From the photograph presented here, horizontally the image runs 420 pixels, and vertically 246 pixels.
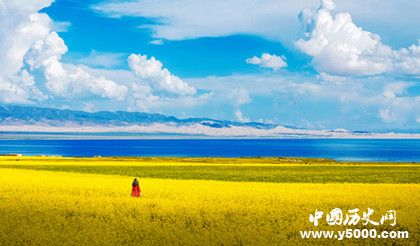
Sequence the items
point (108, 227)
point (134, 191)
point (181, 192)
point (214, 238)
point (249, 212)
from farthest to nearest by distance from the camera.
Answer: point (181, 192) → point (134, 191) → point (249, 212) → point (108, 227) → point (214, 238)

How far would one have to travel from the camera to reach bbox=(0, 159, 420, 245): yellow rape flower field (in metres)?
22.3

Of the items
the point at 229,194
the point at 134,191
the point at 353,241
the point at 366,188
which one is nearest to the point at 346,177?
the point at 366,188

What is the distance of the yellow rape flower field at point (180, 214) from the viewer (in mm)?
22344

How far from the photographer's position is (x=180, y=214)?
28422mm

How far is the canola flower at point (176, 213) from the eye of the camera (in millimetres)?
22375

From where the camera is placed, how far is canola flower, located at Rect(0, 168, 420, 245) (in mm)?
22375

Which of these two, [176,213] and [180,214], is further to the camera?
[176,213]

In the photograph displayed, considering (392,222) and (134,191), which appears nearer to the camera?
(392,222)

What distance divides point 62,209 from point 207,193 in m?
11.8

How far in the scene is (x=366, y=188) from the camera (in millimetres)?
45250

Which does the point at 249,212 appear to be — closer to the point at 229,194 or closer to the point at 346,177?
the point at 229,194

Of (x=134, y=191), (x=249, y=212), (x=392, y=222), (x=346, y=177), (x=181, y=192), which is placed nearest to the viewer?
(x=392, y=222)

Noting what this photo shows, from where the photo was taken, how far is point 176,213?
28750 mm

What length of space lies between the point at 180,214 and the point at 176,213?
0.40 m
